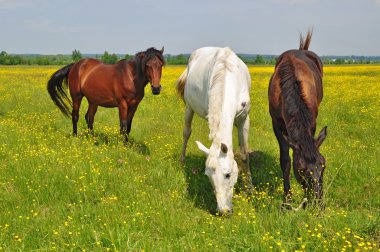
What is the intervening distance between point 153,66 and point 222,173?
3473 mm

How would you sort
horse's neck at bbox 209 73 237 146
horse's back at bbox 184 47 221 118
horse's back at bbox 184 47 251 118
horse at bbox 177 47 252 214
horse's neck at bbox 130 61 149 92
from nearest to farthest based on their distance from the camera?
horse at bbox 177 47 252 214 → horse's neck at bbox 209 73 237 146 → horse's back at bbox 184 47 251 118 → horse's back at bbox 184 47 221 118 → horse's neck at bbox 130 61 149 92

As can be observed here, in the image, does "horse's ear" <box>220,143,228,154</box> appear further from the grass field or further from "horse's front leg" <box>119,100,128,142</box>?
"horse's front leg" <box>119,100,128,142</box>

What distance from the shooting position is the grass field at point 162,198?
334cm

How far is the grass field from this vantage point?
3338 mm

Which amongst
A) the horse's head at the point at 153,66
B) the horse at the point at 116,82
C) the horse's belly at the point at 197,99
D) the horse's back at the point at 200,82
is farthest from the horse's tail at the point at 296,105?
the horse at the point at 116,82

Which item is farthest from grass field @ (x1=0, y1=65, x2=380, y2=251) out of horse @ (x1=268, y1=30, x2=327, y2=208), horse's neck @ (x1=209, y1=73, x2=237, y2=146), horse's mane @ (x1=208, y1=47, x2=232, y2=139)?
horse's mane @ (x1=208, y1=47, x2=232, y2=139)

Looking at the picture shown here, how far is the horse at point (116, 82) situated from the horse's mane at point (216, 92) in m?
1.95

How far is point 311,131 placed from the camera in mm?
3990

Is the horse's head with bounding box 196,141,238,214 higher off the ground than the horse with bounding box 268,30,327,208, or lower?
lower

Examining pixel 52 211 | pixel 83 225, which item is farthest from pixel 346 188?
pixel 52 211

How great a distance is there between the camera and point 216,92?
467 cm

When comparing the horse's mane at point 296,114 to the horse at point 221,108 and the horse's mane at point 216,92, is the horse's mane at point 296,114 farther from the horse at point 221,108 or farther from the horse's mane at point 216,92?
the horse's mane at point 216,92

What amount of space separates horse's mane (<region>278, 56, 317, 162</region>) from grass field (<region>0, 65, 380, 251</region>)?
2.26 ft

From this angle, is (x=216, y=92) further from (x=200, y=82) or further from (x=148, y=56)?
(x=148, y=56)
